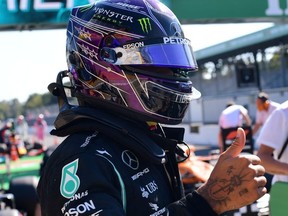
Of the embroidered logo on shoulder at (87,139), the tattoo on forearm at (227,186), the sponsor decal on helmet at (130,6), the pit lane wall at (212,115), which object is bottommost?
the pit lane wall at (212,115)

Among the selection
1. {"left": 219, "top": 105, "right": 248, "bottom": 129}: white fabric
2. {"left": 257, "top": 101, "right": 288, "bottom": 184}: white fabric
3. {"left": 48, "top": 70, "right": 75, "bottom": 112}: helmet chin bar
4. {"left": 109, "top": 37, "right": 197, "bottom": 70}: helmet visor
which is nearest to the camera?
{"left": 109, "top": 37, "right": 197, "bottom": 70}: helmet visor

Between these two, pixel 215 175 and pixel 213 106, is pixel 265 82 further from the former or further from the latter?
pixel 215 175

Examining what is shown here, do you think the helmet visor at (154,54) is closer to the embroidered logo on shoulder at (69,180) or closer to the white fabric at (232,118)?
the embroidered logo on shoulder at (69,180)

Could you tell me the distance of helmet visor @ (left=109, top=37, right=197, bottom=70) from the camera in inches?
56.2

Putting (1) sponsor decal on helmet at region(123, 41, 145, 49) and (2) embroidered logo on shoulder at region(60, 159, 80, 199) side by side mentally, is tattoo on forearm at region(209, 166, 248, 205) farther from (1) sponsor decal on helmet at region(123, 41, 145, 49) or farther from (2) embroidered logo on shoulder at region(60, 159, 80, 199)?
(1) sponsor decal on helmet at region(123, 41, 145, 49)

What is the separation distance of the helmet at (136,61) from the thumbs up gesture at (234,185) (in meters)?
0.32

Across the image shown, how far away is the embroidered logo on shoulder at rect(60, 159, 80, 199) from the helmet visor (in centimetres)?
40

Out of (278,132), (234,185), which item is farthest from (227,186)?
(278,132)

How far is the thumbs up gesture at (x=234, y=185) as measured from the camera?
1185mm

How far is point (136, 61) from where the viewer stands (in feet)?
4.74

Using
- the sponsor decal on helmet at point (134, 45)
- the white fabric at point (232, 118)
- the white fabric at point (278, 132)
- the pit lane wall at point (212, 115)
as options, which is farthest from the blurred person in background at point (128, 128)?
the pit lane wall at point (212, 115)

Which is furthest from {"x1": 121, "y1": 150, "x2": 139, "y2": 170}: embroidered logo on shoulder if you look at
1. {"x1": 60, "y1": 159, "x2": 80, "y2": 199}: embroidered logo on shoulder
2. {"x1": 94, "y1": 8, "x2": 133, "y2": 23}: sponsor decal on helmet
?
{"x1": 94, "y1": 8, "x2": 133, "y2": 23}: sponsor decal on helmet

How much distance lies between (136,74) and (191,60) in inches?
7.6

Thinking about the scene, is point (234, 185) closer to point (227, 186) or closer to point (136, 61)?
point (227, 186)
